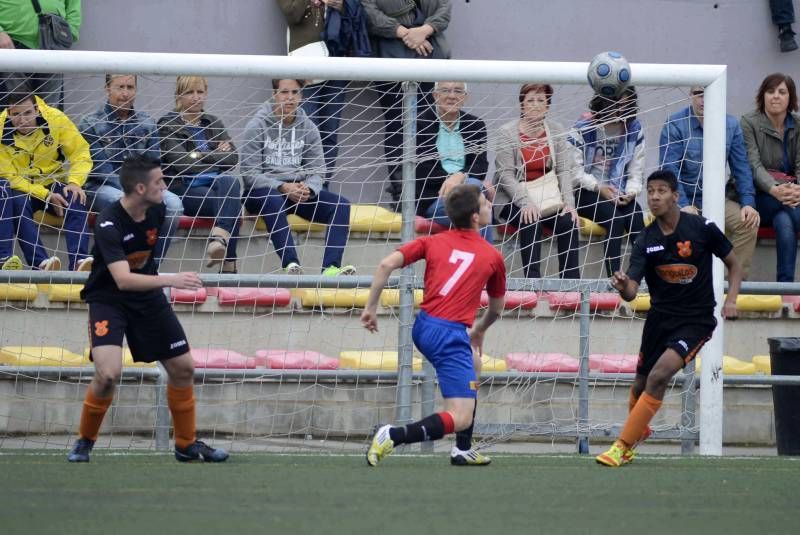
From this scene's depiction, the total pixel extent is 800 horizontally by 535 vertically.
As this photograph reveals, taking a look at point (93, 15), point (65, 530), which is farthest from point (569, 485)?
point (93, 15)

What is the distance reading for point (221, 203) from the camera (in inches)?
356

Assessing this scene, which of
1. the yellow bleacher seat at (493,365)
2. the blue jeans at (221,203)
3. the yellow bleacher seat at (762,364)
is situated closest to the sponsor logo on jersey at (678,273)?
the yellow bleacher seat at (493,365)

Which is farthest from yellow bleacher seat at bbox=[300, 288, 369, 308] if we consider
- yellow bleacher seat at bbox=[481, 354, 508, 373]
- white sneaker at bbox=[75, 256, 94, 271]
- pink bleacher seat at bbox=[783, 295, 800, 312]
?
pink bleacher seat at bbox=[783, 295, 800, 312]

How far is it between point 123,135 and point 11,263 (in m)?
1.15

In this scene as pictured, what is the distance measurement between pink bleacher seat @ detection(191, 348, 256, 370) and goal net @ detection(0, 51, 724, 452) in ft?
0.05

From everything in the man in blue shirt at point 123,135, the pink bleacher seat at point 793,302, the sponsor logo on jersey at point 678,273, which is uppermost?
the man in blue shirt at point 123,135

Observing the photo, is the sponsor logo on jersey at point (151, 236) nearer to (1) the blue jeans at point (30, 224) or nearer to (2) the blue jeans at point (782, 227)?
(1) the blue jeans at point (30, 224)

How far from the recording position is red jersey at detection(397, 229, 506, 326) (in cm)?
703

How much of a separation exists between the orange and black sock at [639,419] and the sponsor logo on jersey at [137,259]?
9.22 ft

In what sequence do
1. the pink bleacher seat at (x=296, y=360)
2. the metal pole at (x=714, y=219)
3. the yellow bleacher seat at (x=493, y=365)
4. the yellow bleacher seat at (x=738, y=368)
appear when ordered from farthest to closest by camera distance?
the yellow bleacher seat at (x=738, y=368) < the yellow bleacher seat at (x=493, y=365) < the pink bleacher seat at (x=296, y=360) < the metal pole at (x=714, y=219)

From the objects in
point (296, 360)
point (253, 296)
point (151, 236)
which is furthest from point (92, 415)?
point (253, 296)

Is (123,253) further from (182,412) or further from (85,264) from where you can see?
(85,264)

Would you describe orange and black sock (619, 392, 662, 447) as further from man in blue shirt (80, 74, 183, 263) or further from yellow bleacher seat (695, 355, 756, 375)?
man in blue shirt (80, 74, 183, 263)

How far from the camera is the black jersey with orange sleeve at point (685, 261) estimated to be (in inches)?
295
